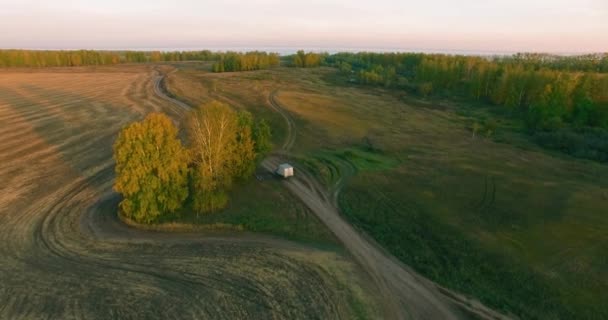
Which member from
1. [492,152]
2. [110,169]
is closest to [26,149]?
[110,169]

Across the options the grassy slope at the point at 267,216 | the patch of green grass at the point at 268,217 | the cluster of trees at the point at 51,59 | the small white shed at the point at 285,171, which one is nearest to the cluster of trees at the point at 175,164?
the patch of green grass at the point at 268,217

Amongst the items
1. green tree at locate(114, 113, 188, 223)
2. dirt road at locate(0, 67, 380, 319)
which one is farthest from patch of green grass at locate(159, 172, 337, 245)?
green tree at locate(114, 113, 188, 223)

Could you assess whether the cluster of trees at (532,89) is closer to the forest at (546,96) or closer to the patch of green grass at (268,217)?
the forest at (546,96)

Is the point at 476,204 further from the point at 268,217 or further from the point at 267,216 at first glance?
the point at 267,216

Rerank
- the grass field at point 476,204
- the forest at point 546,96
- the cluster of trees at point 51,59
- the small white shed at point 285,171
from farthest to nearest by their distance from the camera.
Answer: the cluster of trees at point 51,59 < the forest at point 546,96 < the small white shed at point 285,171 < the grass field at point 476,204

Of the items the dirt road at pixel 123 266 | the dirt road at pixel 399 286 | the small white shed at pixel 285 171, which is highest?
the small white shed at pixel 285 171

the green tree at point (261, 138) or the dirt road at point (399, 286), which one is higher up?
the green tree at point (261, 138)

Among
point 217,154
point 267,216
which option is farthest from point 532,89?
point 217,154
